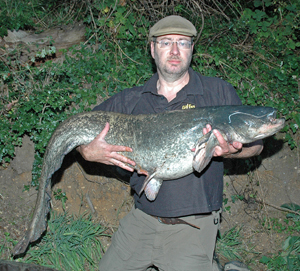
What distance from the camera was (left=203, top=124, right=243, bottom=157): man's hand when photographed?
2.60m

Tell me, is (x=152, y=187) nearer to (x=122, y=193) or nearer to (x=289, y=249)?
(x=122, y=193)

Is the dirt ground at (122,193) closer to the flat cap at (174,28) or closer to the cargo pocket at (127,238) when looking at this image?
the cargo pocket at (127,238)

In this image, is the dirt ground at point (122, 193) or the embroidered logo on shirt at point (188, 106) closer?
the embroidered logo on shirt at point (188, 106)

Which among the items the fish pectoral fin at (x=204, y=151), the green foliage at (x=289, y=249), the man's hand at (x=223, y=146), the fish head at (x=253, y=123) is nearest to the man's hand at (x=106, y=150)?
the fish pectoral fin at (x=204, y=151)

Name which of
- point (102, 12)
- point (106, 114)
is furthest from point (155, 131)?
point (102, 12)

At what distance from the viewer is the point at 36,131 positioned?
13.3 ft

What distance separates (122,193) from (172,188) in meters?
1.50

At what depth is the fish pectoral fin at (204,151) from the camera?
8.46 feet

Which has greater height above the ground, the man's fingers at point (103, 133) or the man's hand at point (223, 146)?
the man's fingers at point (103, 133)

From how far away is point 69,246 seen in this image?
3.65 metres

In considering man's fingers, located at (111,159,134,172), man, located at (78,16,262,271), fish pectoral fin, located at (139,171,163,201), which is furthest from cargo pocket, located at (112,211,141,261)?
man's fingers, located at (111,159,134,172)

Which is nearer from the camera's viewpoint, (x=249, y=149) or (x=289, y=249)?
(x=249, y=149)

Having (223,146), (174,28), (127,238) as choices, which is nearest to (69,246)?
(127,238)

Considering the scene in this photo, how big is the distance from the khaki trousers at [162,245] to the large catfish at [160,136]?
0.43 meters
